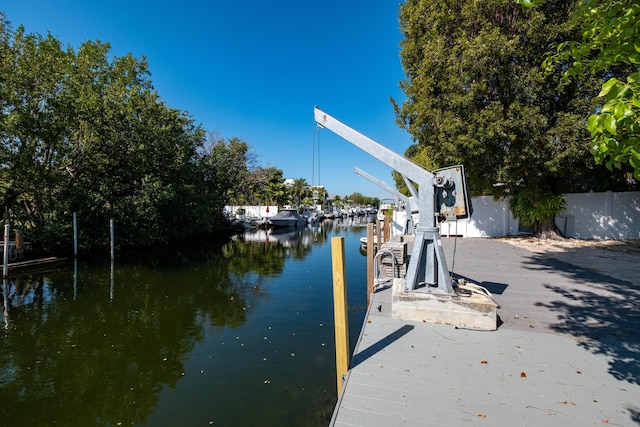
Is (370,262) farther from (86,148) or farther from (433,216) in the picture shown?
(86,148)

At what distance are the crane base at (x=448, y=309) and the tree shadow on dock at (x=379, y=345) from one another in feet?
A: 1.02

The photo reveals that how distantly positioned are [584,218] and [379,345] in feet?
50.2

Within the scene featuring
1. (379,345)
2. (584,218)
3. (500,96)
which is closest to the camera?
(379,345)

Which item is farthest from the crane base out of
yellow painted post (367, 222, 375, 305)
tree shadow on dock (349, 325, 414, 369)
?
yellow painted post (367, 222, 375, 305)

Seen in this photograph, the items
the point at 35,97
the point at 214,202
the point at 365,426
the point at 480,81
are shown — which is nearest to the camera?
the point at 365,426

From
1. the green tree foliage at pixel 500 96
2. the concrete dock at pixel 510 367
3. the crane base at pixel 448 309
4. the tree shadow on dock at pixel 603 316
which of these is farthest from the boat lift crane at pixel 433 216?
the green tree foliage at pixel 500 96

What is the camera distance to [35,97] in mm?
11883

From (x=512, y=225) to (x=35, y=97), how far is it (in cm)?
2257

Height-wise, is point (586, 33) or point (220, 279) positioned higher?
point (586, 33)

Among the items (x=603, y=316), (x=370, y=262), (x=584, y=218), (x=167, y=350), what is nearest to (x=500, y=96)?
(x=584, y=218)

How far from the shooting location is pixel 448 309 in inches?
170

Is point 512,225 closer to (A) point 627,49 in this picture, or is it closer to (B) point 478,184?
(B) point 478,184

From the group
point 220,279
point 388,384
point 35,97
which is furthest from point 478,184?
point 35,97

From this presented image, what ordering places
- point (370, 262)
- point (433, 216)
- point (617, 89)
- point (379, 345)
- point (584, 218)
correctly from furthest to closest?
1. point (584, 218)
2. point (370, 262)
3. point (433, 216)
4. point (379, 345)
5. point (617, 89)
